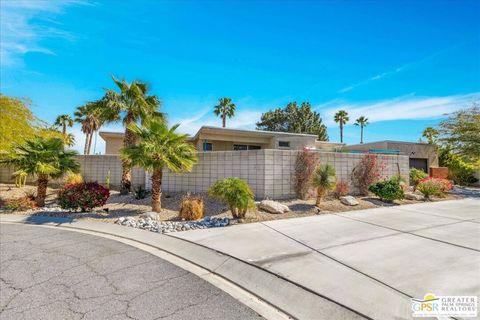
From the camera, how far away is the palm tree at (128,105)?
13.0 meters

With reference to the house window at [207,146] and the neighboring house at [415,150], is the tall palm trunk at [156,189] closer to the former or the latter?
the house window at [207,146]

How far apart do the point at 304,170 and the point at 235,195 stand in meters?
4.37

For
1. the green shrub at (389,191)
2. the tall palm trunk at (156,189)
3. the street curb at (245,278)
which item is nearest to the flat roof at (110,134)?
the tall palm trunk at (156,189)

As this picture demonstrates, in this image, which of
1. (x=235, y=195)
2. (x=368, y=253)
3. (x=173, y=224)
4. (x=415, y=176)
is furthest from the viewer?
(x=415, y=176)

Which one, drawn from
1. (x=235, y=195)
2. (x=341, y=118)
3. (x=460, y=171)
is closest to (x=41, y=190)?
(x=235, y=195)

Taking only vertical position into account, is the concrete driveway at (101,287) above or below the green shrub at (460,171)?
below

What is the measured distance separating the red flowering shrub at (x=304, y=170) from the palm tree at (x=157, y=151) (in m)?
4.70

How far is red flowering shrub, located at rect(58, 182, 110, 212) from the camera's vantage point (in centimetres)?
999

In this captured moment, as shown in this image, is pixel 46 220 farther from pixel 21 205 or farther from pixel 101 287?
pixel 101 287

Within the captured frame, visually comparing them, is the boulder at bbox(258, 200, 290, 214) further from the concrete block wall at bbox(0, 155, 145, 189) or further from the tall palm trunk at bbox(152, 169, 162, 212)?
the concrete block wall at bbox(0, 155, 145, 189)

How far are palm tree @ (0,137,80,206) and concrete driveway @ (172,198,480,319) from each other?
7.73 metres

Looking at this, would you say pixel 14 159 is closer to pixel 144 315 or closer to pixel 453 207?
pixel 144 315

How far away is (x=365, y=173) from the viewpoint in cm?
1293

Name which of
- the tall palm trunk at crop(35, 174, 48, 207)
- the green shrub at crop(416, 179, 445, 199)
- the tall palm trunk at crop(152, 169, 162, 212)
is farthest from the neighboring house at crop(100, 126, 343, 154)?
the tall palm trunk at crop(35, 174, 48, 207)
